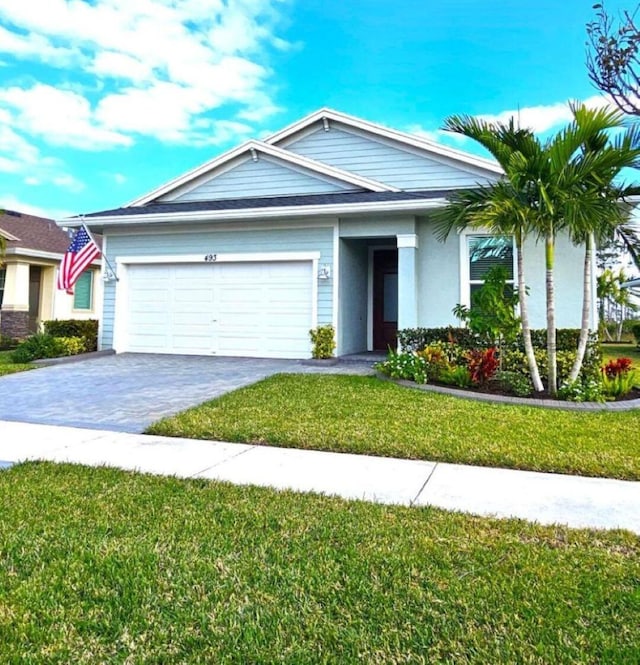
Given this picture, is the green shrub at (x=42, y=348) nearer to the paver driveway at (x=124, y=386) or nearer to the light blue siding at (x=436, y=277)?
the paver driveway at (x=124, y=386)

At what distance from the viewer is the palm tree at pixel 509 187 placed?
293 inches

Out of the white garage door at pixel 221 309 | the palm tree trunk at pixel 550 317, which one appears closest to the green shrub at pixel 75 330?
the white garage door at pixel 221 309

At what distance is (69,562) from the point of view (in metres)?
2.78

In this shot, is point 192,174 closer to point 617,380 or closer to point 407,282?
point 407,282

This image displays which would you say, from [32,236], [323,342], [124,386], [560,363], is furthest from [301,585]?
[32,236]

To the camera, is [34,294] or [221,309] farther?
[34,294]

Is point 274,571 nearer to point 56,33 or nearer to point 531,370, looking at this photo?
point 531,370

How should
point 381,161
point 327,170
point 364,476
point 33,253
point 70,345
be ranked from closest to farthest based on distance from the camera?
point 364,476, point 70,345, point 327,170, point 381,161, point 33,253

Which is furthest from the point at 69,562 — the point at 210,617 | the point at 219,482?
the point at 219,482

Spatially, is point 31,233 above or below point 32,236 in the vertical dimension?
above

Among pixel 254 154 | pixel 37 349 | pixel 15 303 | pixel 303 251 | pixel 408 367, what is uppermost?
pixel 254 154

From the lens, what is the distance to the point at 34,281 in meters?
19.5

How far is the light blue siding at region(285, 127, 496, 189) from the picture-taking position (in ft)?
45.0

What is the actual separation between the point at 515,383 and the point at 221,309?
24.9 ft
